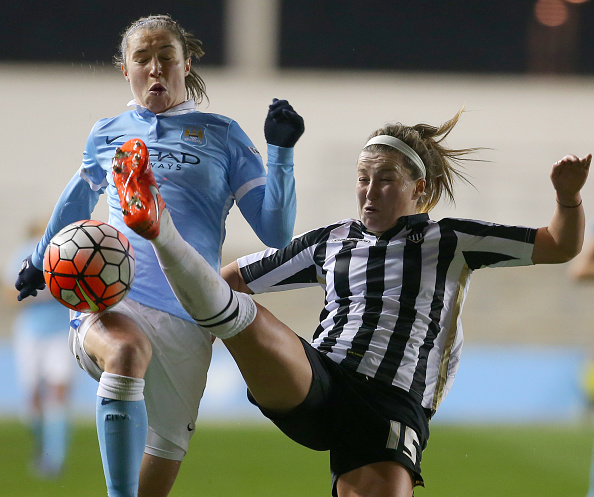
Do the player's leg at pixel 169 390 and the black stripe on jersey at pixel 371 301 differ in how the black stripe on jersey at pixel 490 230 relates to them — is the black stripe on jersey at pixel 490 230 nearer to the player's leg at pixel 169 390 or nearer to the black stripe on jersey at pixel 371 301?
the black stripe on jersey at pixel 371 301

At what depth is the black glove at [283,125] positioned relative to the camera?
245 cm

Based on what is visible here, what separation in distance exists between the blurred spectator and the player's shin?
392 cm

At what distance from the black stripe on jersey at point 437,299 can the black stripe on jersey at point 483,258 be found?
52 millimetres

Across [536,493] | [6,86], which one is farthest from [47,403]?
[6,86]

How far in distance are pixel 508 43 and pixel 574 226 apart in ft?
33.0

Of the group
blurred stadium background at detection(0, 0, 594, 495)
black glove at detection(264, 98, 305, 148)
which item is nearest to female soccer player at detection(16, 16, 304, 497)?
black glove at detection(264, 98, 305, 148)

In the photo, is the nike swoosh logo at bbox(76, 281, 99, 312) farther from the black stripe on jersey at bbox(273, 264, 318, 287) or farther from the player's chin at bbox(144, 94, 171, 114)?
the black stripe on jersey at bbox(273, 264, 318, 287)

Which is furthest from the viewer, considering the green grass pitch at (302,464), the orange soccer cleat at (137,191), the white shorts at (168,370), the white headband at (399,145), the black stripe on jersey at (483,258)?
the green grass pitch at (302,464)

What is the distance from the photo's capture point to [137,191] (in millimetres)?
2008

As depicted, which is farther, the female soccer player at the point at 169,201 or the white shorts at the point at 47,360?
the white shorts at the point at 47,360

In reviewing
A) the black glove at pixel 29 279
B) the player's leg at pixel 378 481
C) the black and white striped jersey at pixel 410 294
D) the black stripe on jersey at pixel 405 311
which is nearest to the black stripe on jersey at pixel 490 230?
the black and white striped jersey at pixel 410 294

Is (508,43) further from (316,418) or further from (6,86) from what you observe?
(316,418)

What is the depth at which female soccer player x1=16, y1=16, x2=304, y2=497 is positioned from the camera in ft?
8.06

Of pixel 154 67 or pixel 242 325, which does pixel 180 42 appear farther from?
pixel 242 325
